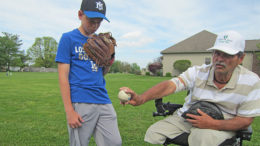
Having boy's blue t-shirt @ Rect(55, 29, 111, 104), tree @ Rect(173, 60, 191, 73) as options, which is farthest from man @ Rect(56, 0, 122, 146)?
tree @ Rect(173, 60, 191, 73)

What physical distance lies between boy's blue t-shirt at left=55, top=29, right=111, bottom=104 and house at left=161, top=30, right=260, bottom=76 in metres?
41.5

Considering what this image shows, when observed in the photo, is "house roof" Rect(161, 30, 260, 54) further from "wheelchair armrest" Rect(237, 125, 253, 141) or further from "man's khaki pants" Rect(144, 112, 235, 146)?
"wheelchair armrest" Rect(237, 125, 253, 141)

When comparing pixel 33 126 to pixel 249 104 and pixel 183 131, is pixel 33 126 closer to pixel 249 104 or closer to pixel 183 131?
pixel 183 131

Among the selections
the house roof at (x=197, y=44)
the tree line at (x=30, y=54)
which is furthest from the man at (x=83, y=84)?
the tree line at (x=30, y=54)

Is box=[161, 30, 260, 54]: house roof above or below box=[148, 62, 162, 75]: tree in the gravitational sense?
above

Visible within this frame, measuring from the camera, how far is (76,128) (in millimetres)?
2377

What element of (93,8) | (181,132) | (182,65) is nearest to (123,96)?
(181,132)

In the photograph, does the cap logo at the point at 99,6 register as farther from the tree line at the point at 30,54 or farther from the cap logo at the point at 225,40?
the tree line at the point at 30,54

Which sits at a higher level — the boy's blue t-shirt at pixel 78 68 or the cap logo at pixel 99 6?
the cap logo at pixel 99 6

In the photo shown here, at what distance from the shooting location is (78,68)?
7.96ft

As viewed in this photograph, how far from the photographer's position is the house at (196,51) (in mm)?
40438

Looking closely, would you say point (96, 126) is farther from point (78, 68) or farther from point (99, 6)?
point (99, 6)

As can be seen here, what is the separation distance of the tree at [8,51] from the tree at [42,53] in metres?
9.62

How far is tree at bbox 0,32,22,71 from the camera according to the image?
67.5m
